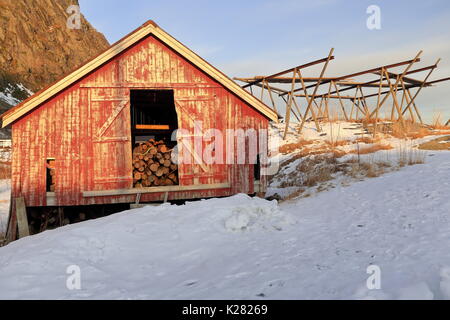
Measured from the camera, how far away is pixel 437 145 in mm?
12531

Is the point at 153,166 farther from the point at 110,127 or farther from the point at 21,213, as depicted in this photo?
the point at 21,213

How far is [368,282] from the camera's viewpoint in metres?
3.29

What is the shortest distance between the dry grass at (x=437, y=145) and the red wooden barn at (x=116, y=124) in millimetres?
7335

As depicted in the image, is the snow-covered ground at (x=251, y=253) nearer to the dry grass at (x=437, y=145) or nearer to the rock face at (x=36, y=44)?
the dry grass at (x=437, y=145)

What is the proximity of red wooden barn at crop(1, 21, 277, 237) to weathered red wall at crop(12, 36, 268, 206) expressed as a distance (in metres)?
0.03

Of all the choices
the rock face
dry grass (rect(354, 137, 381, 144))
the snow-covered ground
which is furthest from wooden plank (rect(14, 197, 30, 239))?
the rock face

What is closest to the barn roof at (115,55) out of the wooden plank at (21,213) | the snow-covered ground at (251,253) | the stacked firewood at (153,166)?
the wooden plank at (21,213)

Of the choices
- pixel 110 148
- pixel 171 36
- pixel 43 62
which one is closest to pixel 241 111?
pixel 171 36

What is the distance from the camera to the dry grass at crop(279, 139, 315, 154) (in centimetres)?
1730

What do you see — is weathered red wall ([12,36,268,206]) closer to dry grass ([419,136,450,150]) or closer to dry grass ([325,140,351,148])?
dry grass ([325,140,351,148])

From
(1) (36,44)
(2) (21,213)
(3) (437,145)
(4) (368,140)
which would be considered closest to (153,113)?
(2) (21,213)

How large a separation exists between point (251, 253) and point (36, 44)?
169 ft
